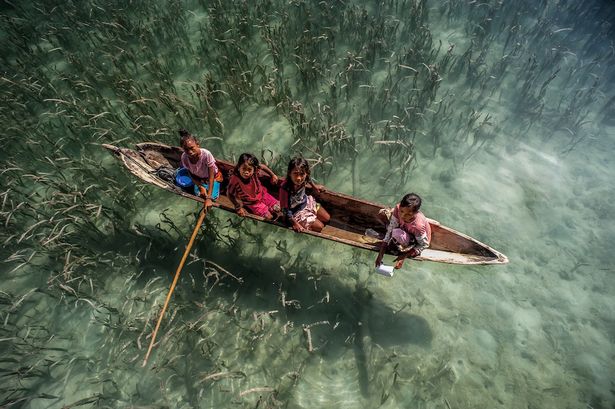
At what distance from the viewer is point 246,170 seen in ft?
11.8

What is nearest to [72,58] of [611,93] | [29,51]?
[29,51]

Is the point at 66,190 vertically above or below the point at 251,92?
below

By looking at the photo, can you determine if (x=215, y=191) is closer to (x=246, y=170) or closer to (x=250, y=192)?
(x=250, y=192)

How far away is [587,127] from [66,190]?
7.92 metres

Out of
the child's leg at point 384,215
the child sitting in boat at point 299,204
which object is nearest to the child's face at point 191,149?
the child sitting in boat at point 299,204

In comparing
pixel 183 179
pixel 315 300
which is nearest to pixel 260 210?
pixel 183 179

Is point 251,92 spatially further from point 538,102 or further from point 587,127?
point 587,127

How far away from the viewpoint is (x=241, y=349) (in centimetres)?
386

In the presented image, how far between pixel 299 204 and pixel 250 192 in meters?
0.59

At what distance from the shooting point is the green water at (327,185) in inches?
148

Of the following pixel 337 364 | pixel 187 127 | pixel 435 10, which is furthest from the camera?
pixel 435 10

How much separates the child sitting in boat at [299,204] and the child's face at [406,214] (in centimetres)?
104

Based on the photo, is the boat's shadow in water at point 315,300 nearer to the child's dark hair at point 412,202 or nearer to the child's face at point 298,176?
the child's face at point 298,176

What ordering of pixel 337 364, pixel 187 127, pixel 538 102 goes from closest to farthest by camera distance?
pixel 337 364, pixel 187 127, pixel 538 102
